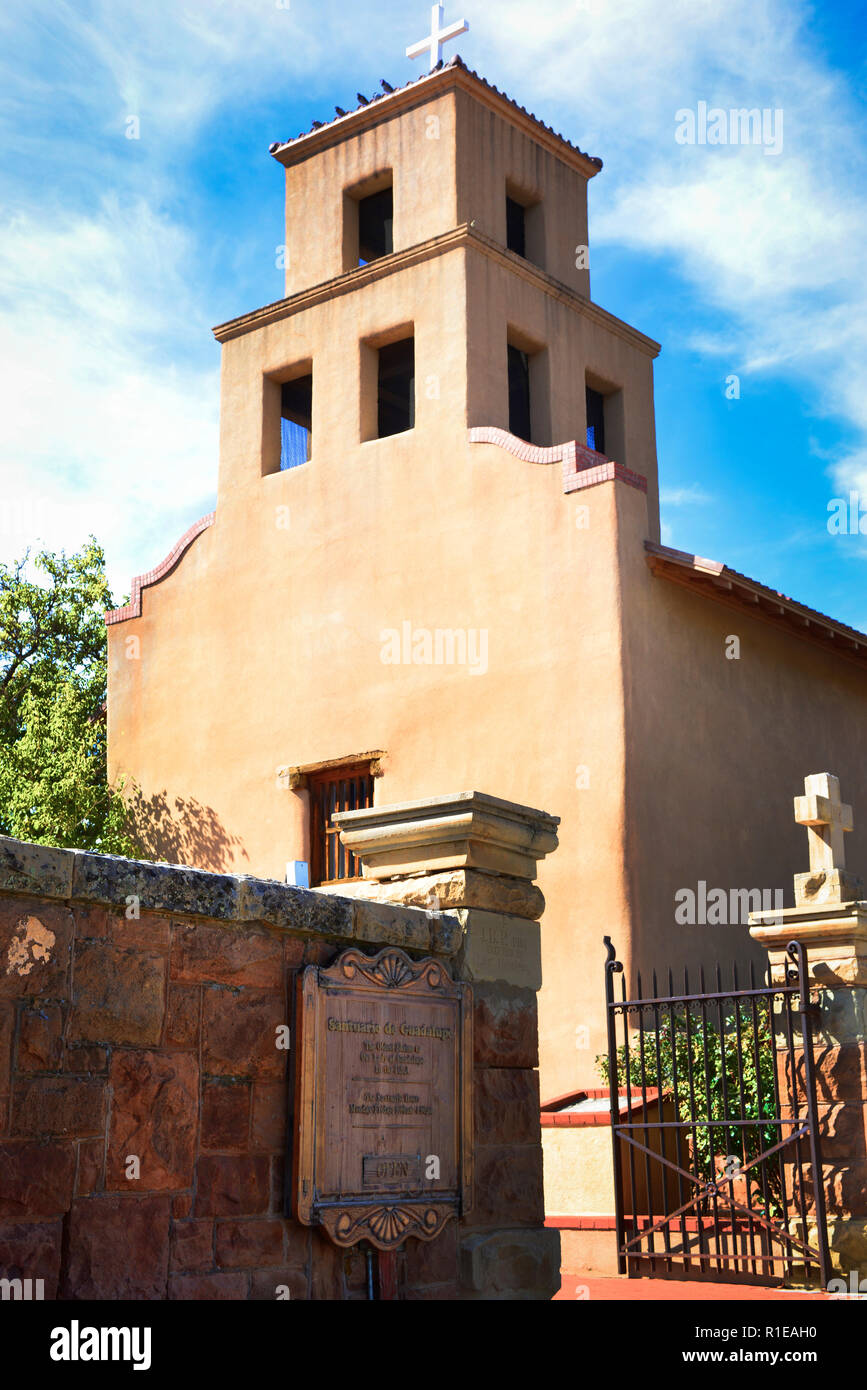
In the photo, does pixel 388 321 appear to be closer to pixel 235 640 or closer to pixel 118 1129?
pixel 235 640

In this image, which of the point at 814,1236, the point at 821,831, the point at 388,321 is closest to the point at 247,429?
the point at 388,321

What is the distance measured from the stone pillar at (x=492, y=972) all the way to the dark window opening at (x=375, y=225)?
500 inches

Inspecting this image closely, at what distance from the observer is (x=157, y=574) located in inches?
682

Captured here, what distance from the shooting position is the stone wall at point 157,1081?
4344mm

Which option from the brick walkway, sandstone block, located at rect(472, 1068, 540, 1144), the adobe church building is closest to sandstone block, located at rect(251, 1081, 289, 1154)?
sandstone block, located at rect(472, 1068, 540, 1144)

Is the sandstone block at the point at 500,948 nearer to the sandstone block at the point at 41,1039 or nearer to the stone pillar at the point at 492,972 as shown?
the stone pillar at the point at 492,972

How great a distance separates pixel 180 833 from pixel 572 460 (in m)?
6.11

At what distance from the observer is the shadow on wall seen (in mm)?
15633

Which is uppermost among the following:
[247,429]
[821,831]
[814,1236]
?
[247,429]

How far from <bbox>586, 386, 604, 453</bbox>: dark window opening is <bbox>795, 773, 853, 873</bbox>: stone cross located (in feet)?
28.5

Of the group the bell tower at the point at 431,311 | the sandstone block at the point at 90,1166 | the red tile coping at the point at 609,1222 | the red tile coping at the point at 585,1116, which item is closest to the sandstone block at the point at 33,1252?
the sandstone block at the point at 90,1166

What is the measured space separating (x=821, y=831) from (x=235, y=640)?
8.21 metres

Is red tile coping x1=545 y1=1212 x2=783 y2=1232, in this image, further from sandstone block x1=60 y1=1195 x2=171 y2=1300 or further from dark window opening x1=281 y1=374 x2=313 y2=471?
dark window opening x1=281 y1=374 x2=313 y2=471
